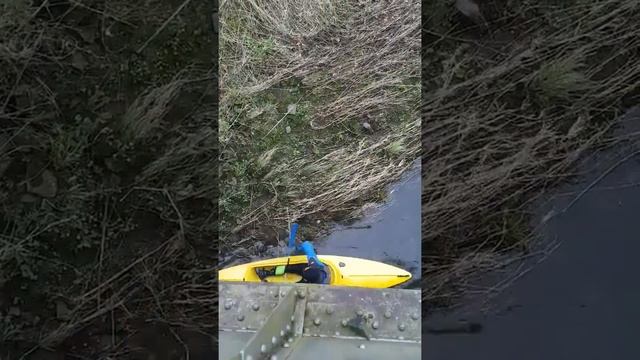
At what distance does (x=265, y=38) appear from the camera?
1405 millimetres

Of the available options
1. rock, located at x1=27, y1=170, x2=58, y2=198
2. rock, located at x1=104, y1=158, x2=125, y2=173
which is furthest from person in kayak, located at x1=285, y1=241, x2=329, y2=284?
rock, located at x1=27, y1=170, x2=58, y2=198

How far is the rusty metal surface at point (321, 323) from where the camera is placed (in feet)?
4.08

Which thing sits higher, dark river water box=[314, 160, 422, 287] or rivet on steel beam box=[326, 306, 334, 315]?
dark river water box=[314, 160, 422, 287]

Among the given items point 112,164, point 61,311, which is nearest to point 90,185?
point 112,164

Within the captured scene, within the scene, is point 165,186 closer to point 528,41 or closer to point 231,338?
point 231,338

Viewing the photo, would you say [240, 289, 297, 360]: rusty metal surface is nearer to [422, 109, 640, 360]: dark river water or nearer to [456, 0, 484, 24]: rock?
[422, 109, 640, 360]: dark river water

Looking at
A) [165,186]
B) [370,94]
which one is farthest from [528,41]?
[165,186]

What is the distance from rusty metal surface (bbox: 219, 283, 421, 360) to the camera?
A: 4.08ft

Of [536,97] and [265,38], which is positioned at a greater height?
[265,38]

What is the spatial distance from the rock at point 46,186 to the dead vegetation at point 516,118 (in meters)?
0.82

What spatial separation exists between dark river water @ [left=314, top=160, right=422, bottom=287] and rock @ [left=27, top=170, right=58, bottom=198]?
0.59m

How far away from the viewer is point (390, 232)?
1.32 m

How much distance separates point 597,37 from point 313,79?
63cm

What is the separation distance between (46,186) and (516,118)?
3.34ft
